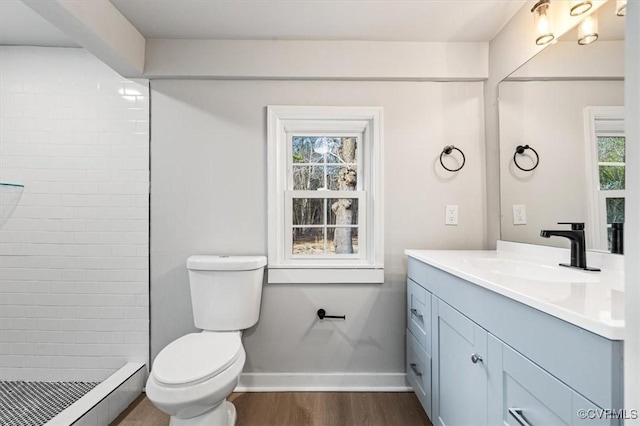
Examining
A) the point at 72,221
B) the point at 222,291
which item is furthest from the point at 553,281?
the point at 72,221

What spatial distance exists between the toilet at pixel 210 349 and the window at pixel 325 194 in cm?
25

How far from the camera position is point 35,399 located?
189 centimetres

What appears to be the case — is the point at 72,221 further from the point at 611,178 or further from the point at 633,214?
the point at 611,178

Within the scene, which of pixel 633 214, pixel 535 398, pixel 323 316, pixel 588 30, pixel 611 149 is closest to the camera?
pixel 633 214

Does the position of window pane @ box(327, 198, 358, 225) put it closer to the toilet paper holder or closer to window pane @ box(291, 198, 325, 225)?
window pane @ box(291, 198, 325, 225)

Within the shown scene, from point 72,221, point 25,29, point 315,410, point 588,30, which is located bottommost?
point 315,410

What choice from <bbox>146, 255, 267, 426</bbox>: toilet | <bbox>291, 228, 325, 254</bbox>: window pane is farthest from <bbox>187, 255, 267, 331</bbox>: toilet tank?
<bbox>291, 228, 325, 254</bbox>: window pane

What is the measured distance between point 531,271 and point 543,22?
115cm

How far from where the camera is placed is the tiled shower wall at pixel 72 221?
206 cm

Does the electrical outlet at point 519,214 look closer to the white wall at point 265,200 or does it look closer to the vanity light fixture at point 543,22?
the white wall at point 265,200

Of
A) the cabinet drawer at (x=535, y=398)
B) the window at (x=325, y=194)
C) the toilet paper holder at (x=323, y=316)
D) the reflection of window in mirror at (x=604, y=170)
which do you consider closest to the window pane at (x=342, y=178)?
the window at (x=325, y=194)

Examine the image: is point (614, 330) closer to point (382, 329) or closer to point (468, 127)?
point (382, 329)

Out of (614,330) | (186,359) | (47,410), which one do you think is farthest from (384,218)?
(47,410)

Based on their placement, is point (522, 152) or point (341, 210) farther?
point (341, 210)
